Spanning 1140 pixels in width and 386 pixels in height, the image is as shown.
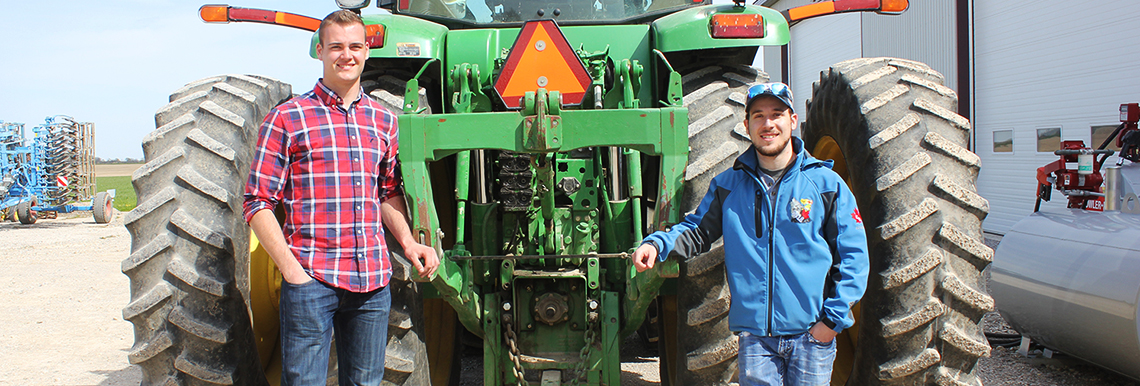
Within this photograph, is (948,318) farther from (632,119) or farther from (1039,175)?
(1039,175)

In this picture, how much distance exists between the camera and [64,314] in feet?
23.2

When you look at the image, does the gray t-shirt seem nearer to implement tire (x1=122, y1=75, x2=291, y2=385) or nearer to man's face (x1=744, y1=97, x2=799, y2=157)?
man's face (x1=744, y1=97, x2=799, y2=157)

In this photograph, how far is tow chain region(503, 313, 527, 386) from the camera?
3.04 m

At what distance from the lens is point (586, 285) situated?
10.1 feet

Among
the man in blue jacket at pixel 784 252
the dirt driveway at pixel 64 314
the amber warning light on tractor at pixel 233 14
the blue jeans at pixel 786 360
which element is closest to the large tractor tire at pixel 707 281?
the man in blue jacket at pixel 784 252

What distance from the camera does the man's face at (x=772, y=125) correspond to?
2.29 meters

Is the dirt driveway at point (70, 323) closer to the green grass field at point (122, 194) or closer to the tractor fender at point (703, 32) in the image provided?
the tractor fender at point (703, 32)

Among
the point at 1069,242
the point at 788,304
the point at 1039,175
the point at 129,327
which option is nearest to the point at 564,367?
the point at 788,304

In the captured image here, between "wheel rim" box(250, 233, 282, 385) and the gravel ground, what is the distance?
1.41 m

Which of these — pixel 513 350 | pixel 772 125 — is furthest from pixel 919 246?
pixel 513 350

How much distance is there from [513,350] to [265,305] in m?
1.11

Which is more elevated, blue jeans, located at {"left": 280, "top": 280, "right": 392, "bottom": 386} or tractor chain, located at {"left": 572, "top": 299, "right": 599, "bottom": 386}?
blue jeans, located at {"left": 280, "top": 280, "right": 392, "bottom": 386}

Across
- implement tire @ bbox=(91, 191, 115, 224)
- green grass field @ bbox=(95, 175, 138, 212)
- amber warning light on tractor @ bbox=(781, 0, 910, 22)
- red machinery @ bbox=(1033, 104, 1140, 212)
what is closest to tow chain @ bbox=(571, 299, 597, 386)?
amber warning light on tractor @ bbox=(781, 0, 910, 22)

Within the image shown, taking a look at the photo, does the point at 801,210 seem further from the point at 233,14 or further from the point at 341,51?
the point at 233,14
